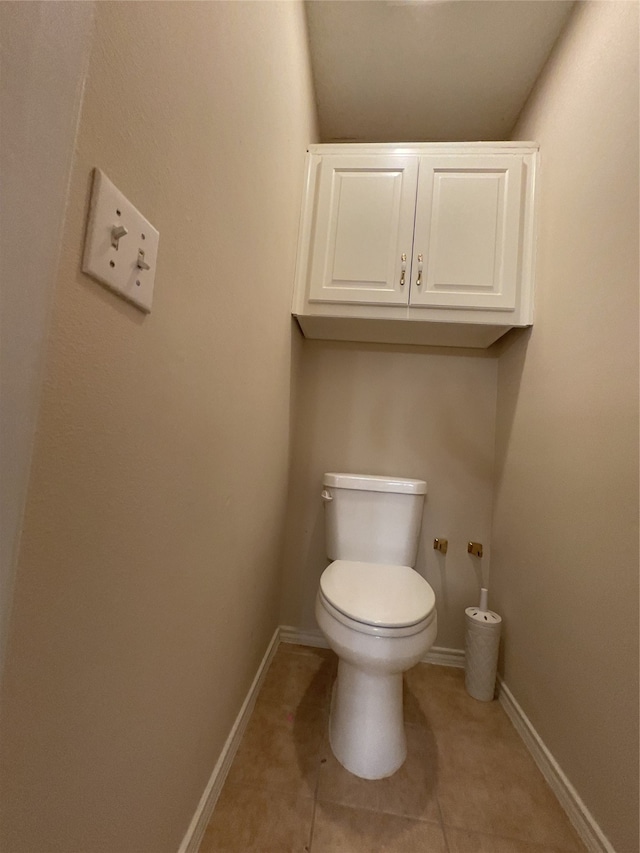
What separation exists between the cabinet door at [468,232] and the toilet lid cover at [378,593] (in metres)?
0.99

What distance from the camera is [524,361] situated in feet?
4.42

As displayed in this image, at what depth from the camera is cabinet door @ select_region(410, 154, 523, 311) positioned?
1318 mm

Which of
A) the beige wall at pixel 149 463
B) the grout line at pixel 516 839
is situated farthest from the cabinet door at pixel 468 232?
the grout line at pixel 516 839

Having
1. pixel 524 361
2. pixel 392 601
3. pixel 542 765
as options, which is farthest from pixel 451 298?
pixel 542 765

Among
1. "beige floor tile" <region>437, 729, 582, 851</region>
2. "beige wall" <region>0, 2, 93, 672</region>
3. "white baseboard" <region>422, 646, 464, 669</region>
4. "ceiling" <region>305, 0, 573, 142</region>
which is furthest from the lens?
"white baseboard" <region>422, 646, 464, 669</region>

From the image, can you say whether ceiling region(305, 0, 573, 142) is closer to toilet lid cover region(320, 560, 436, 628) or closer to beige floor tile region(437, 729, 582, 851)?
toilet lid cover region(320, 560, 436, 628)

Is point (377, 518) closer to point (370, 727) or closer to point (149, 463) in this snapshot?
point (370, 727)

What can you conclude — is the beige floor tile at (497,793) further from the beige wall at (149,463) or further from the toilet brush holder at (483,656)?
the beige wall at (149,463)

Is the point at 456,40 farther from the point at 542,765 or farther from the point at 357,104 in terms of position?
the point at 542,765

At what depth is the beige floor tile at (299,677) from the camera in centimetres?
124

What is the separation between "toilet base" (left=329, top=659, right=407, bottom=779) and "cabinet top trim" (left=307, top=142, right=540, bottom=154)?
180 centimetres

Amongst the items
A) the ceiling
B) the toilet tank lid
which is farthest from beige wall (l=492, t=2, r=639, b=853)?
the toilet tank lid

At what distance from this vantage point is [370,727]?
1.00 meters

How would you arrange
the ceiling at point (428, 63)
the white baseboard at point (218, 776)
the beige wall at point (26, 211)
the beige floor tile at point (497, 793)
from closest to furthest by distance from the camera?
the beige wall at point (26, 211) → the white baseboard at point (218, 776) → the beige floor tile at point (497, 793) → the ceiling at point (428, 63)
